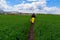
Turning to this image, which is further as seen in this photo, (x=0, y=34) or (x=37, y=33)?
(x=37, y=33)

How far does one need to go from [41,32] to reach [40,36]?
36.8 inches

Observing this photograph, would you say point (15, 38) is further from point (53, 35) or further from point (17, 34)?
point (53, 35)

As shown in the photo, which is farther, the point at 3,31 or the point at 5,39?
the point at 3,31

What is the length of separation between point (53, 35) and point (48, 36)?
0.28m

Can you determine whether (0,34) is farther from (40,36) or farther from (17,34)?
(40,36)

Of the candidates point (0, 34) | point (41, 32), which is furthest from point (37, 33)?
point (0, 34)

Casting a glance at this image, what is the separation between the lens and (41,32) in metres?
11.8

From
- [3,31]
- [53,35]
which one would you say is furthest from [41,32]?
[3,31]

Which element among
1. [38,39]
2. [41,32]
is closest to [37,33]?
[41,32]

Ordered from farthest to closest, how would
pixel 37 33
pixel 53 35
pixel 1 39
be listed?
pixel 37 33 → pixel 53 35 → pixel 1 39

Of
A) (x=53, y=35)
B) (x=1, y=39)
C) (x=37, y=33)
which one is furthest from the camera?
(x=37, y=33)

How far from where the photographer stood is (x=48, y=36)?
1052cm

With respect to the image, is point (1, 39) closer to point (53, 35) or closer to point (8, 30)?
point (8, 30)

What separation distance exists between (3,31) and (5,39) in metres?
1.00
